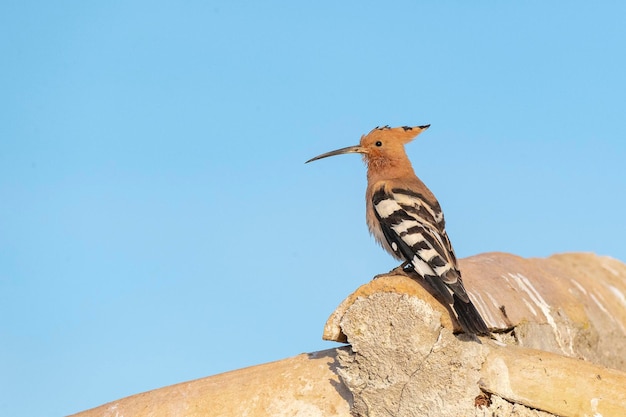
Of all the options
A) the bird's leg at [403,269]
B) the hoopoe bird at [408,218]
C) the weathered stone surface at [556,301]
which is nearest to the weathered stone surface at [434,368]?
the hoopoe bird at [408,218]

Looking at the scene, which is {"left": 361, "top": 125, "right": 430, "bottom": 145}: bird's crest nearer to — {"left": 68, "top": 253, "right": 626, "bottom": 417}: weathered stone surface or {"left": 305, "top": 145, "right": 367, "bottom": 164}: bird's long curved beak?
{"left": 305, "top": 145, "right": 367, "bottom": 164}: bird's long curved beak

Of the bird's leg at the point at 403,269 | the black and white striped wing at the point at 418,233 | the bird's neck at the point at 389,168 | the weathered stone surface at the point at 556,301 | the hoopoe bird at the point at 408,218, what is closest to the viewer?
the hoopoe bird at the point at 408,218

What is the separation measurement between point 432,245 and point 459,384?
103cm

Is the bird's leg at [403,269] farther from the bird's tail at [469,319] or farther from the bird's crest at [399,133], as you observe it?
the bird's crest at [399,133]

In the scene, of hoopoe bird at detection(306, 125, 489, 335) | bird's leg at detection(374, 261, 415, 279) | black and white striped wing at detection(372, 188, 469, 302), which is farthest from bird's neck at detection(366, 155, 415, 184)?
bird's leg at detection(374, 261, 415, 279)

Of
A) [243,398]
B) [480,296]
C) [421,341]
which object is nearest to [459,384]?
[421,341]

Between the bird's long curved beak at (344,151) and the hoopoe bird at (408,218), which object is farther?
the bird's long curved beak at (344,151)

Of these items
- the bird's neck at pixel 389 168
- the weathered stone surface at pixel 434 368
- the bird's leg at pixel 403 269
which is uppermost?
the bird's neck at pixel 389 168

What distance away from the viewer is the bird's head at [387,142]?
6.69m

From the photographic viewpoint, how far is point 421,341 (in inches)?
193

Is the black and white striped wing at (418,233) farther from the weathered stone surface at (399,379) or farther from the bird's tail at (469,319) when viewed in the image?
the weathered stone surface at (399,379)

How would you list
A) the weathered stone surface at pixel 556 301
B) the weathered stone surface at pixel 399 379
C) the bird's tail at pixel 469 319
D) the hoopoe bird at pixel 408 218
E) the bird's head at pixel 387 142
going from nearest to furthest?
1. the weathered stone surface at pixel 399 379
2. the bird's tail at pixel 469 319
3. the hoopoe bird at pixel 408 218
4. the bird's head at pixel 387 142
5. the weathered stone surface at pixel 556 301

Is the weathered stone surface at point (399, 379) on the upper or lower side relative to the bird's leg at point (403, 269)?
lower

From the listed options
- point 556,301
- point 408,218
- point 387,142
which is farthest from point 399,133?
point 556,301
